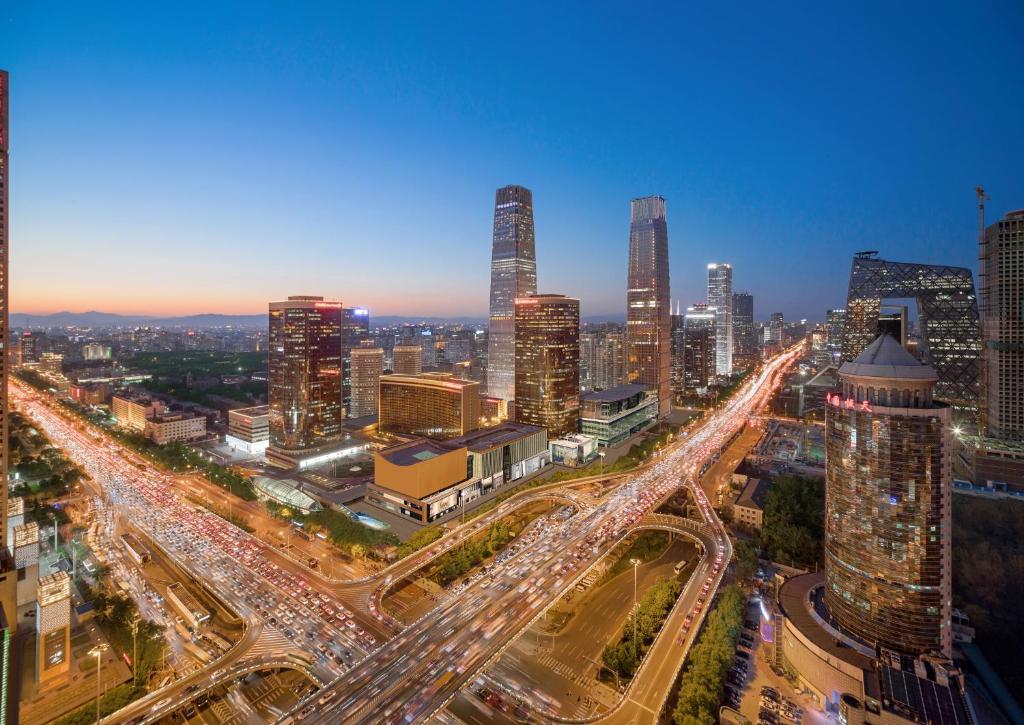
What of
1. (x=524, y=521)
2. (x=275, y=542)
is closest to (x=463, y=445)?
(x=524, y=521)

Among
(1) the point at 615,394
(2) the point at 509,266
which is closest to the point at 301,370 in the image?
(2) the point at 509,266

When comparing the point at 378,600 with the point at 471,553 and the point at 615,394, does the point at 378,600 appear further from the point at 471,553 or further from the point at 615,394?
the point at 615,394

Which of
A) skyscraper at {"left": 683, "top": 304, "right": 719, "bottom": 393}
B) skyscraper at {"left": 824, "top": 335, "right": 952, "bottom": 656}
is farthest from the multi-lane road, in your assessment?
skyscraper at {"left": 683, "top": 304, "right": 719, "bottom": 393}

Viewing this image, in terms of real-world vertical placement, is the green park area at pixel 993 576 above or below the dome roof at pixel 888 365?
below

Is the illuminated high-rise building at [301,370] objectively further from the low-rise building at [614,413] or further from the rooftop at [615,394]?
the rooftop at [615,394]

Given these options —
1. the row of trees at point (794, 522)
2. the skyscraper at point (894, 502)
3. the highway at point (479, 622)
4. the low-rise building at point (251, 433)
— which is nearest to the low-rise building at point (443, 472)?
the highway at point (479, 622)

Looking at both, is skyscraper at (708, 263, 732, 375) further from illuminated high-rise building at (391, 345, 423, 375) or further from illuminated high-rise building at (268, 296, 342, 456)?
illuminated high-rise building at (268, 296, 342, 456)
